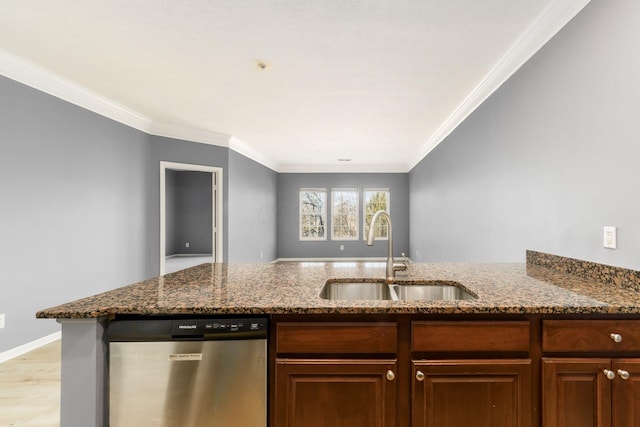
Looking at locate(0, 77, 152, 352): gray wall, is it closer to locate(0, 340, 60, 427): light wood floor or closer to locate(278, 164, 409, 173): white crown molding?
locate(0, 340, 60, 427): light wood floor

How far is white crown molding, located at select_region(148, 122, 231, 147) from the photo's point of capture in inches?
181

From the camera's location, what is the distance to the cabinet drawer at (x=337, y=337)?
3.88 ft

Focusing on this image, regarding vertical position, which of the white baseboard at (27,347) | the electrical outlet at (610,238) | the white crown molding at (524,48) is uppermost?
the white crown molding at (524,48)

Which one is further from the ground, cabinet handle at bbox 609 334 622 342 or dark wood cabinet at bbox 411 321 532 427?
cabinet handle at bbox 609 334 622 342

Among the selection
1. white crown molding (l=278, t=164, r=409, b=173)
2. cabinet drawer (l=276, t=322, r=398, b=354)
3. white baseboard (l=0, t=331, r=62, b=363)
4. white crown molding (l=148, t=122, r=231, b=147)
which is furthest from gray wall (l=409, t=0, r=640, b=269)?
white crown molding (l=278, t=164, r=409, b=173)

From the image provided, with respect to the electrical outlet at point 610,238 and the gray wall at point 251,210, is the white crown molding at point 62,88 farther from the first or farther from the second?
the electrical outlet at point 610,238

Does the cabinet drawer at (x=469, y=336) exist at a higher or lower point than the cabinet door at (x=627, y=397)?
higher

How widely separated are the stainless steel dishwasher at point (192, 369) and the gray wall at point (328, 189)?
285 inches

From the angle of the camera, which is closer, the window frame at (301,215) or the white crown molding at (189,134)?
the white crown molding at (189,134)

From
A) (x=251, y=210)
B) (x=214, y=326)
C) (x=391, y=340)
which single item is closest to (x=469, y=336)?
(x=391, y=340)

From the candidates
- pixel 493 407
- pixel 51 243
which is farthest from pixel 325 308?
pixel 51 243

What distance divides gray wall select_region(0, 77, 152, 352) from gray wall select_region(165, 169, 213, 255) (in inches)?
197

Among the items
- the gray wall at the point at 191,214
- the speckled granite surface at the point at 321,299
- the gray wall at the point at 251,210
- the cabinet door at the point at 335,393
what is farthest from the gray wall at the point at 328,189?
the cabinet door at the point at 335,393

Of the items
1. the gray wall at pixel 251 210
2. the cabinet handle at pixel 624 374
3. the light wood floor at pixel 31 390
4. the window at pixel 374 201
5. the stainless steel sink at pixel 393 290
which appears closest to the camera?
the cabinet handle at pixel 624 374
